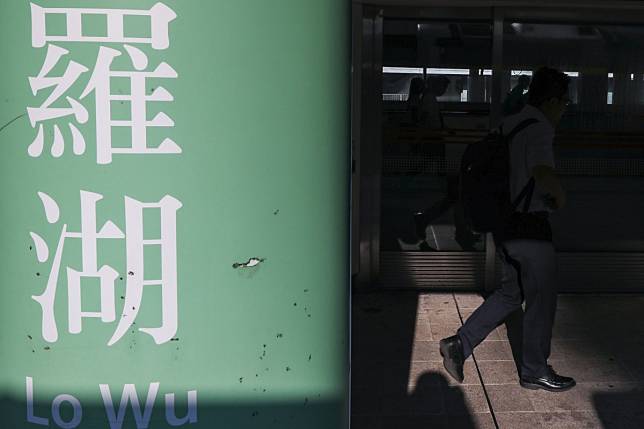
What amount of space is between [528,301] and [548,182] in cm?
69

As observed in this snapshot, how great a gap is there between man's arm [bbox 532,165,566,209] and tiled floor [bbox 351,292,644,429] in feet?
3.44

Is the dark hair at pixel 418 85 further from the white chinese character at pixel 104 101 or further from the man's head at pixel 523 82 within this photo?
the white chinese character at pixel 104 101

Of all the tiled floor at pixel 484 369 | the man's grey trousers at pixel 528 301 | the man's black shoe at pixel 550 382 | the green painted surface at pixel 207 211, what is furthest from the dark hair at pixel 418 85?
the green painted surface at pixel 207 211

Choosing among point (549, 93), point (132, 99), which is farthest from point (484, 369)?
point (132, 99)

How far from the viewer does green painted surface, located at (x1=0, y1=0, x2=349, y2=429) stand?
1186 mm

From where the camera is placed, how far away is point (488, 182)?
3877mm

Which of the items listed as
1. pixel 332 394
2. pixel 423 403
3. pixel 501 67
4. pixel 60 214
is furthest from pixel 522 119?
pixel 60 214

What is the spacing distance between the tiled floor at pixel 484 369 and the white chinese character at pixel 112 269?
8.71 ft

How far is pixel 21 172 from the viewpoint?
1.21 metres

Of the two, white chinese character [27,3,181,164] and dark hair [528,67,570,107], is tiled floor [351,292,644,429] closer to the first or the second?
dark hair [528,67,570,107]

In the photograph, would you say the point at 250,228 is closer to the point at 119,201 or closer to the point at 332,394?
the point at 119,201

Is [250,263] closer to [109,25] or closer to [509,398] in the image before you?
[109,25]

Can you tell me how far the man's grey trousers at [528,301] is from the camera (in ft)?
12.8

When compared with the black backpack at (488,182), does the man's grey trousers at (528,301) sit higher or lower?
lower
